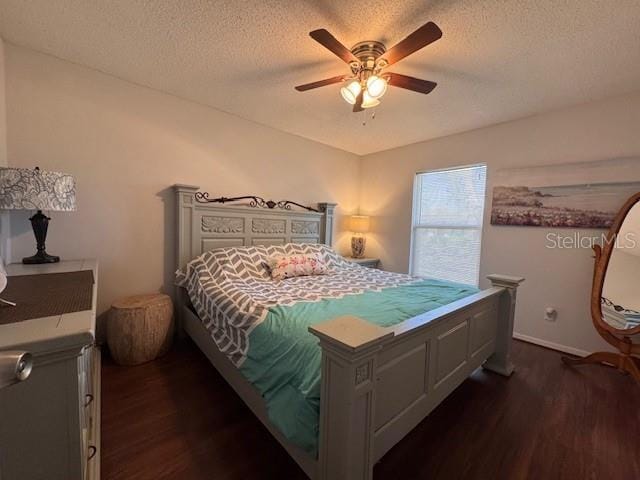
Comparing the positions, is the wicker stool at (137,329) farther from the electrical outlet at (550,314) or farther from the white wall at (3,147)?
the electrical outlet at (550,314)

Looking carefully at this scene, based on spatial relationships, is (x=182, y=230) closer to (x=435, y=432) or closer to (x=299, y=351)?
(x=299, y=351)

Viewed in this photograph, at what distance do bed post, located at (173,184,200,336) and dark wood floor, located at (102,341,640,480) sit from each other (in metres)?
0.61

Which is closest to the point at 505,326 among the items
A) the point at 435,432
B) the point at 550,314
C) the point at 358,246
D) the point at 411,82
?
the point at 550,314

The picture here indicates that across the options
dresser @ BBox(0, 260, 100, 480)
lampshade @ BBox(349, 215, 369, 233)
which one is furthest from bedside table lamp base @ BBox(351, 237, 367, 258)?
dresser @ BBox(0, 260, 100, 480)

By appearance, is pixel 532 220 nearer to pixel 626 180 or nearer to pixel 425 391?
pixel 626 180

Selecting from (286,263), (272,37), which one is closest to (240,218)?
(286,263)

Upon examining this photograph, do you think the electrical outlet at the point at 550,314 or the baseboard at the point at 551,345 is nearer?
the baseboard at the point at 551,345

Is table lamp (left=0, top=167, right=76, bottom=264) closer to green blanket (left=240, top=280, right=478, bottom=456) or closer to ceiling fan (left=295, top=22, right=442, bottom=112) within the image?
green blanket (left=240, top=280, right=478, bottom=456)

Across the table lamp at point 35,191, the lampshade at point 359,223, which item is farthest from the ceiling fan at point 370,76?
the lampshade at point 359,223

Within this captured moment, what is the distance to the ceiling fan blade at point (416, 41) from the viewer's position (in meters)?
1.26

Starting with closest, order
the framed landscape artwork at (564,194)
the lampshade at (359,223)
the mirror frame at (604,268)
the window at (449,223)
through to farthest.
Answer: the mirror frame at (604,268) → the framed landscape artwork at (564,194) → the window at (449,223) → the lampshade at (359,223)

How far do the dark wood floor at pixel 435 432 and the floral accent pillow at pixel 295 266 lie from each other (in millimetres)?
933

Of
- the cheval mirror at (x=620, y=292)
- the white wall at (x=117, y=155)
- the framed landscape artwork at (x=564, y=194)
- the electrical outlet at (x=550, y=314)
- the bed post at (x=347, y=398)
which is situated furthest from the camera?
the electrical outlet at (x=550, y=314)

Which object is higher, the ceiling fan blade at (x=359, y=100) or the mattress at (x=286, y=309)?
the ceiling fan blade at (x=359, y=100)
